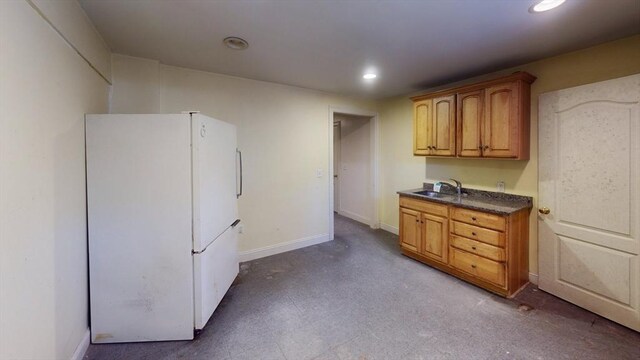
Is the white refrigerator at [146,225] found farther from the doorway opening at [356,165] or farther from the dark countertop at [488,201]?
the dark countertop at [488,201]

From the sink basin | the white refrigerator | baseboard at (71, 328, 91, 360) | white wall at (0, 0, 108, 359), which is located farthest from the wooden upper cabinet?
baseboard at (71, 328, 91, 360)

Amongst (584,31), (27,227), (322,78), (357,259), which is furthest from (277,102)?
(584,31)

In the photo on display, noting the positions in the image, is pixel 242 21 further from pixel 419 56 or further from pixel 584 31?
pixel 584 31

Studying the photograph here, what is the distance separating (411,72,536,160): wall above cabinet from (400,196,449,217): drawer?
667 millimetres

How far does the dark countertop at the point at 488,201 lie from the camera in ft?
8.23

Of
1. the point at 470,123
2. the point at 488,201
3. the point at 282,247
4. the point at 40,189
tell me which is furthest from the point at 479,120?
the point at 40,189

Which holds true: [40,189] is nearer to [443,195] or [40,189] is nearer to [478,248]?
[478,248]

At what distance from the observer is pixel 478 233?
261 cm

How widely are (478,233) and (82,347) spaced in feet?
11.3

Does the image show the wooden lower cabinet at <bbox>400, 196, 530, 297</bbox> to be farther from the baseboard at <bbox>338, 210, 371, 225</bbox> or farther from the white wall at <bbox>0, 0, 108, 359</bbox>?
the white wall at <bbox>0, 0, 108, 359</bbox>

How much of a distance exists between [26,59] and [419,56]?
2.81 m

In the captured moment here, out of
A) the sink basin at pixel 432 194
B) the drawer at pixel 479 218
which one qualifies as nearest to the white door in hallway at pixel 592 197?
the drawer at pixel 479 218

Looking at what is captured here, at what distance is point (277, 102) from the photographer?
344 cm

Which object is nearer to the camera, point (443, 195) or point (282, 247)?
point (443, 195)
